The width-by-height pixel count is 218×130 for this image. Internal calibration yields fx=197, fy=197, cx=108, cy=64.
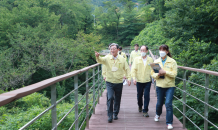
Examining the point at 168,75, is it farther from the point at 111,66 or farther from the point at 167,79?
the point at 111,66

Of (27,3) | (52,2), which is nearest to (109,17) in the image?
(52,2)

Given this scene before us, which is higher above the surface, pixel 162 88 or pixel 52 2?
pixel 52 2

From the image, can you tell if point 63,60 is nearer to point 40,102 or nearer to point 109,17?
point 40,102

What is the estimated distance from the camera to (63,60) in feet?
73.5

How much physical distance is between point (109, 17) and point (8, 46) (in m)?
28.4

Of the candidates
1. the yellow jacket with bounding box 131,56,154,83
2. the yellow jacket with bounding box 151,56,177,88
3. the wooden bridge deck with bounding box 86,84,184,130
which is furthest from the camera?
the yellow jacket with bounding box 131,56,154,83

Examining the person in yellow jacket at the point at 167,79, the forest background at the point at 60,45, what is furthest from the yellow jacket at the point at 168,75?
the forest background at the point at 60,45

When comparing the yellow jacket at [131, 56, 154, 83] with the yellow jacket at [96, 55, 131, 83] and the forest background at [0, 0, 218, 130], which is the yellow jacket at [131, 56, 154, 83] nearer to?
the yellow jacket at [96, 55, 131, 83]

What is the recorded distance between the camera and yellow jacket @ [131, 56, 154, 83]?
14.5 ft

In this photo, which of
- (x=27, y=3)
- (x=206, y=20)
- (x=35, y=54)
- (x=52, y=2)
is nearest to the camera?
(x=206, y=20)

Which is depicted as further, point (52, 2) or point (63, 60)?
point (52, 2)

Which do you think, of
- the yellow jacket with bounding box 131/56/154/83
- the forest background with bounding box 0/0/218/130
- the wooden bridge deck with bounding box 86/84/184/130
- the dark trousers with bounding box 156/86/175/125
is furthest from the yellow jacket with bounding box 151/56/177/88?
the forest background with bounding box 0/0/218/130

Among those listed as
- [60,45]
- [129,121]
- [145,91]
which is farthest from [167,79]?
[60,45]

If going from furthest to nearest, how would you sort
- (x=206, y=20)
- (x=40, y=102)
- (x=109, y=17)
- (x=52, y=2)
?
(x=109, y=17) → (x=52, y=2) → (x=40, y=102) → (x=206, y=20)
